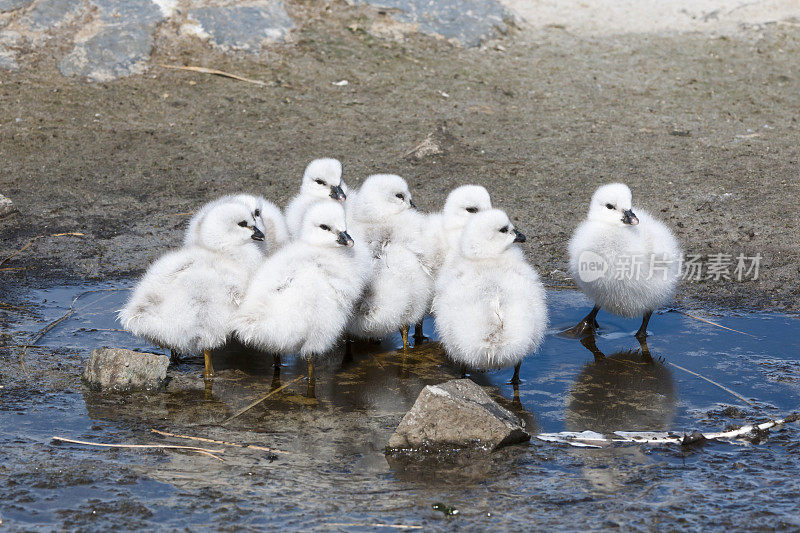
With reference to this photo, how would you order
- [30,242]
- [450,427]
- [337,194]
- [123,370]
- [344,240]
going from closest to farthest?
[450,427] → [123,370] → [344,240] → [337,194] → [30,242]

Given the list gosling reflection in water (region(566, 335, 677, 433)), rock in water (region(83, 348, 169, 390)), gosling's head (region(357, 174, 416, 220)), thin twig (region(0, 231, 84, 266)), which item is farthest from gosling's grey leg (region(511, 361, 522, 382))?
thin twig (region(0, 231, 84, 266))

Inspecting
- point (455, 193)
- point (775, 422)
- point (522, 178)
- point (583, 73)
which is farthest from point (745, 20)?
point (775, 422)

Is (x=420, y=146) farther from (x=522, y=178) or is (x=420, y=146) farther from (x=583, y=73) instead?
(x=583, y=73)

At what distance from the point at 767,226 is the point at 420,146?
3.41m

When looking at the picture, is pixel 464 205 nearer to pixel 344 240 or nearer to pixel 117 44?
pixel 344 240

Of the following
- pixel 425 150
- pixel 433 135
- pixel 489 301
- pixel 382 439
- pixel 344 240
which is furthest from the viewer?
pixel 433 135

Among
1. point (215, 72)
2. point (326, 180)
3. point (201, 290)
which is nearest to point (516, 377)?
point (201, 290)

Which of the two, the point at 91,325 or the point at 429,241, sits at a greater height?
the point at 429,241

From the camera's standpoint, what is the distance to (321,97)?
33.9 feet

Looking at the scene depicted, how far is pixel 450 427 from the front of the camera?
14.8 feet

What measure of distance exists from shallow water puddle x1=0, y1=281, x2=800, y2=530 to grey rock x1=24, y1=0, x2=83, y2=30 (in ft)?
17.1

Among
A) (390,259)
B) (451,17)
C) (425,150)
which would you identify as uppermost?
(451,17)

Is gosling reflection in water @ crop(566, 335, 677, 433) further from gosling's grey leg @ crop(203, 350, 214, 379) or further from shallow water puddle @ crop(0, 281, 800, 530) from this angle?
gosling's grey leg @ crop(203, 350, 214, 379)

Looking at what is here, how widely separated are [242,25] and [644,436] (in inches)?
320
